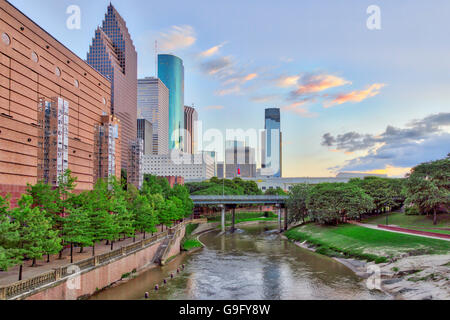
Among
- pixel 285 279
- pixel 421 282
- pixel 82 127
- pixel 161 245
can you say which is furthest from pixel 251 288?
pixel 82 127

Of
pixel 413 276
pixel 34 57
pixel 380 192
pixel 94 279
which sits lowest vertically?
pixel 413 276

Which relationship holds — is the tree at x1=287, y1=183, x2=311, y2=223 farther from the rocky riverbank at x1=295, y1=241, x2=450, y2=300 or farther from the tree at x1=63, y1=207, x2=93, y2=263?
the tree at x1=63, y1=207, x2=93, y2=263

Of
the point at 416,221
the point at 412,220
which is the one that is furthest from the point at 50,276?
the point at 412,220

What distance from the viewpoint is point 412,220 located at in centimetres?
8081

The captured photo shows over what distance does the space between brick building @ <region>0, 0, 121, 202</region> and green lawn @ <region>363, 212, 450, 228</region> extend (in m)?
66.9

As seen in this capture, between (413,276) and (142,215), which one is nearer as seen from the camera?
(413,276)

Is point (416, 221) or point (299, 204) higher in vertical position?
point (299, 204)

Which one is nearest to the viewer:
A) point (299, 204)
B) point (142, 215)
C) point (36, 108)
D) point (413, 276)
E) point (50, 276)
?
point (50, 276)

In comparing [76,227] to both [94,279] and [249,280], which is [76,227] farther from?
[249,280]

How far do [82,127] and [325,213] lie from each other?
55.3 metres

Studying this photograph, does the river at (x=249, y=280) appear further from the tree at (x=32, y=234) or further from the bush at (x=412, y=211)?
the bush at (x=412, y=211)

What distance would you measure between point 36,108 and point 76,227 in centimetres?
2551
